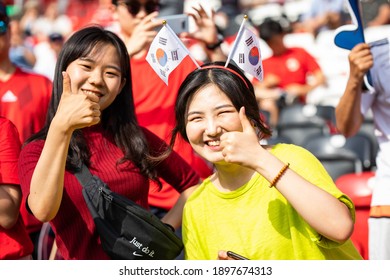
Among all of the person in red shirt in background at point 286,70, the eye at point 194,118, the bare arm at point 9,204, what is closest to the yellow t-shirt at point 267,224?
the eye at point 194,118

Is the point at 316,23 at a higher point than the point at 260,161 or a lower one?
lower

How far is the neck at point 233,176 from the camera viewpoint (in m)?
3.10

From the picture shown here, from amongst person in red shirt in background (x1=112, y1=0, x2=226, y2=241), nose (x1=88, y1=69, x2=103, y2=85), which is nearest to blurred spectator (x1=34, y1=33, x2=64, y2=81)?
person in red shirt in background (x1=112, y1=0, x2=226, y2=241)

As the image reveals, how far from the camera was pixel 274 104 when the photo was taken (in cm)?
1017

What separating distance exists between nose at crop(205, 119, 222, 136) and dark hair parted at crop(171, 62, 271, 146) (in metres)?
0.11

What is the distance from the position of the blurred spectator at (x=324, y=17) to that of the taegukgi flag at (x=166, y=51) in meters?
9.26

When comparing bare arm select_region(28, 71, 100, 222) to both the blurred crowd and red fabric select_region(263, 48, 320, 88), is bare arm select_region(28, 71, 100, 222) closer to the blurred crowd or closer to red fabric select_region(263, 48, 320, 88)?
the blurred crowd

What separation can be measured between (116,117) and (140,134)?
0.13 meters

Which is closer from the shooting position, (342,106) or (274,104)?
(342,106)

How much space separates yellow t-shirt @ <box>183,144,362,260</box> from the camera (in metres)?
2.91

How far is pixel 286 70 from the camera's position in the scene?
10.5m

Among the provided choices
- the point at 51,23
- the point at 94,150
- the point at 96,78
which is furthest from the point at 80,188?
the point at 51,23
